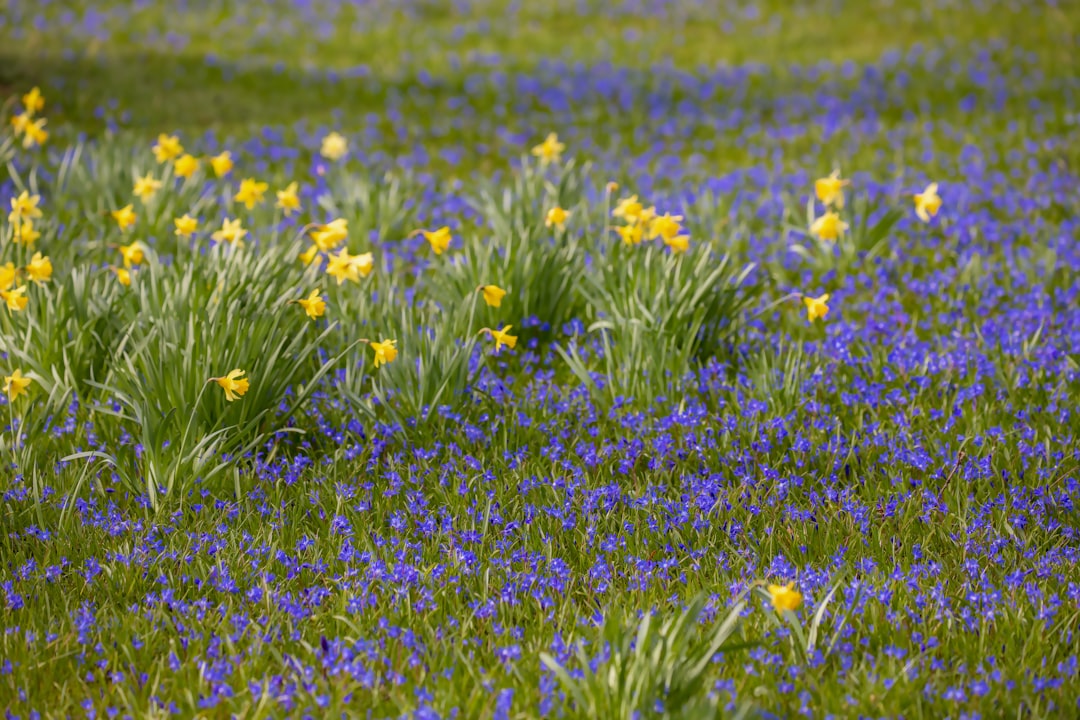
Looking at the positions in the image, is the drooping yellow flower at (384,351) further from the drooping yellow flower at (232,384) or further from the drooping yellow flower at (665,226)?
the drooping yellow flower at (665,226)

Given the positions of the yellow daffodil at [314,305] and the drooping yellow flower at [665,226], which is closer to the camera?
the yellow daffodil at [314,305]

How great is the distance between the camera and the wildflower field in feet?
8.05

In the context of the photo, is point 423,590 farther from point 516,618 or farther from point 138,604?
point 138,604

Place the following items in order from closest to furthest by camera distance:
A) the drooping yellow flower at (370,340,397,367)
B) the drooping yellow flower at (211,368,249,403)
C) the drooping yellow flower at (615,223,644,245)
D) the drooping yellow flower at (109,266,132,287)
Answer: the drooping yellow flower at (211,368,249,403), the drooping yellow flower at (370,340,397,367), the drooping yellow flower at (109,266,132,287), the drooping yellow flower at (615,223,644,245)

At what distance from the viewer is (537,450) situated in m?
3.63

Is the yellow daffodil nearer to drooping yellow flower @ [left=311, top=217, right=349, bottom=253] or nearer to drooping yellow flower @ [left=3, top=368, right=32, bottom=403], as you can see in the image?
drooping yellow flower @ [left=311, top=217, right=349, bottom=253]

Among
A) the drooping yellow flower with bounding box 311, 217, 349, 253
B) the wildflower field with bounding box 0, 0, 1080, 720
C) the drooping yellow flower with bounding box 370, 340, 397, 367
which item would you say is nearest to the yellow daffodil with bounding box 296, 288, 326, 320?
the wildflower field with bounding box 0, 0, 1080, 720

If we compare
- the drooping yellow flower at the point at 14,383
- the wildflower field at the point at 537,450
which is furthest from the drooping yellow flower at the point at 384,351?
the drooping yellow flower at the point at 14,383

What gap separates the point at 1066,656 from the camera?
2.55 m

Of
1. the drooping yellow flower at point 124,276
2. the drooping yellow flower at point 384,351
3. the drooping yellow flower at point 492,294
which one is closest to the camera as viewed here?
the drooping yellow flower at point 384,351

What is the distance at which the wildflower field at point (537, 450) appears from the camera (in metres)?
2.46

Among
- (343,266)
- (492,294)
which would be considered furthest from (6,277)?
(492,294)

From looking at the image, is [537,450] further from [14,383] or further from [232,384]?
[14,383]

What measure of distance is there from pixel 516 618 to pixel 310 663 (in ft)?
1.82
